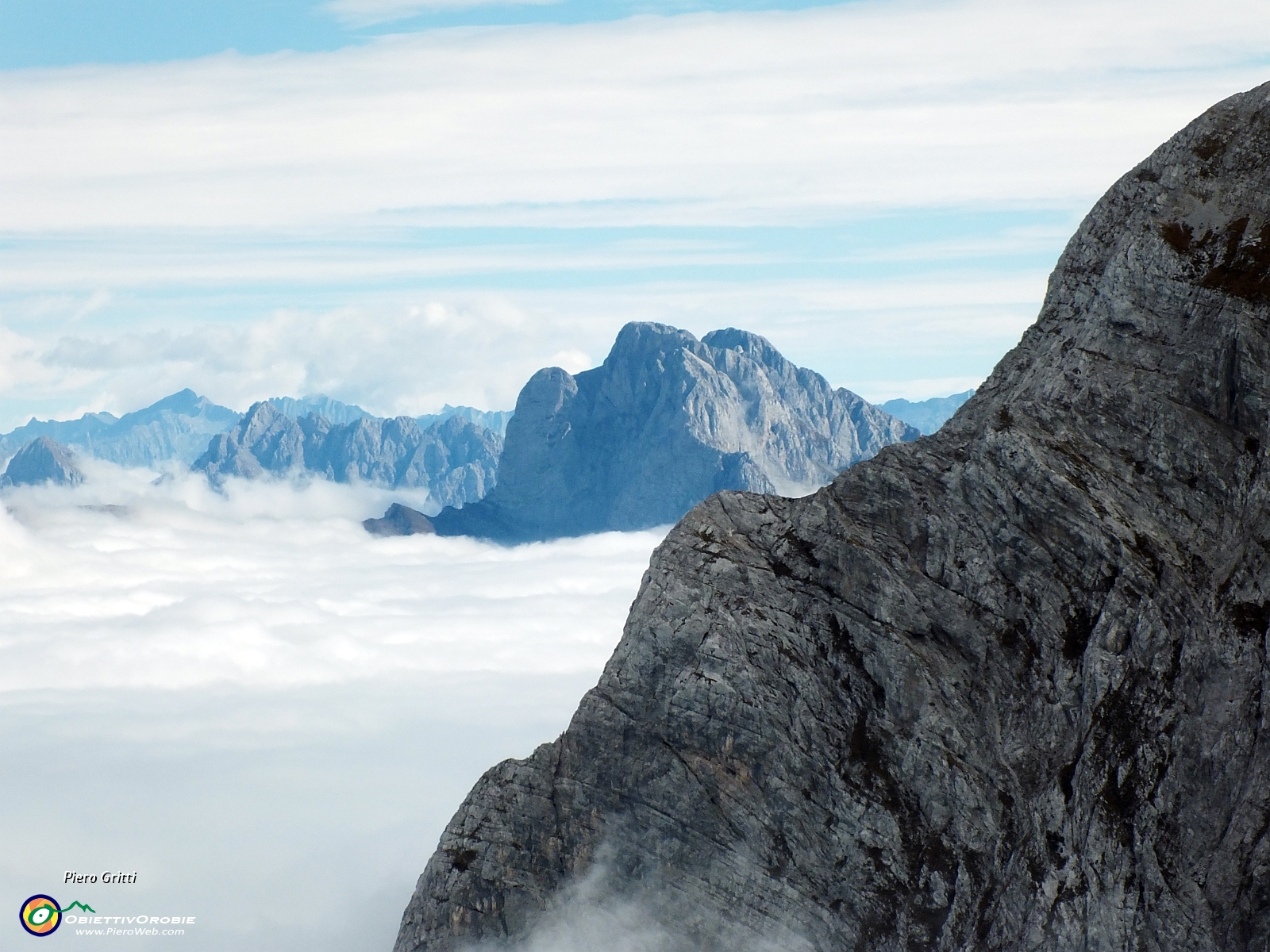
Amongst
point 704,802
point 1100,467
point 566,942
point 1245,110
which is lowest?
point 566,942

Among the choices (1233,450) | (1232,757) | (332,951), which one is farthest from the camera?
(332,951)

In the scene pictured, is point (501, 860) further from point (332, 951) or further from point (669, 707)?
point (332, 951)

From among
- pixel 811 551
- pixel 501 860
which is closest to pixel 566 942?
pixel 501 860

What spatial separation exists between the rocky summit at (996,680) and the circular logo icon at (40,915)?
59.2m

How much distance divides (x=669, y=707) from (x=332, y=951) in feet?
330

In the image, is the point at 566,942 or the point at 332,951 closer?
the point at 566,942

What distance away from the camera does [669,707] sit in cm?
8231

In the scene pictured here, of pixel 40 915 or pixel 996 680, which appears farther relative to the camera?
pixel 40 915

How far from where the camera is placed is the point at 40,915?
144625 mm

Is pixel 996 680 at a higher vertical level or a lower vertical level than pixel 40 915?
higher

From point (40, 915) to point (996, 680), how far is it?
121754 mm
